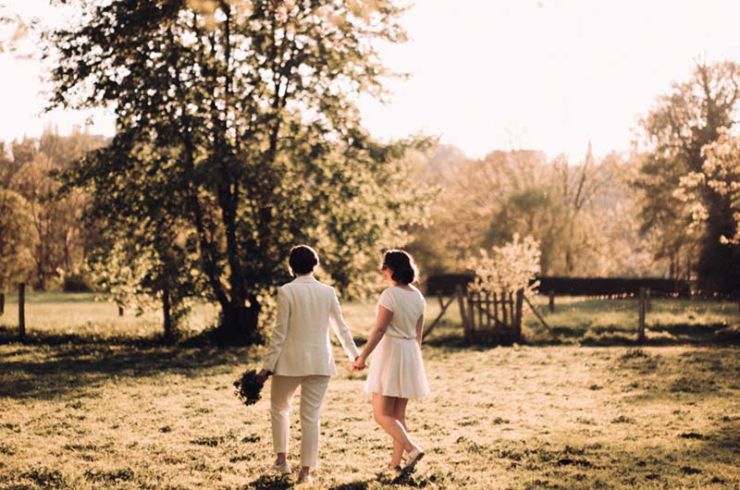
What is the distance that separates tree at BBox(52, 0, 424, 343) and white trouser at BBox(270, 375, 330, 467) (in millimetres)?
13185

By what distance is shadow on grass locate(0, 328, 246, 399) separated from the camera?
14467mm

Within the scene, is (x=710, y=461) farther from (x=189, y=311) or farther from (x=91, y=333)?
(x=91, y=333)

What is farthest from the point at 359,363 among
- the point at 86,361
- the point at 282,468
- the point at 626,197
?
the point at 626,197

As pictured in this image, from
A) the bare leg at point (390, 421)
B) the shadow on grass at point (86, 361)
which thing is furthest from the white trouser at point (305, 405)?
the shadow on grass at point (86, 361)

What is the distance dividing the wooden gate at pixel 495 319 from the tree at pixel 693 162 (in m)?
21.0

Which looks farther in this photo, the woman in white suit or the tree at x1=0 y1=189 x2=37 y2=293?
the tree at x1=0 y1=189 x2=37 y2=293

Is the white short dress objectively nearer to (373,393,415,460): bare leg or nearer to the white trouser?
(373,393,415,460): bare leg

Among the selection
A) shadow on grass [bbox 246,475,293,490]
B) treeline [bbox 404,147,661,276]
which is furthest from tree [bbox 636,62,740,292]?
shadow on grass [bbox 246,475,293,490]

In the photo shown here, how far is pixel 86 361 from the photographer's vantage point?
1836cm

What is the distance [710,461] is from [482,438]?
2.60 metres

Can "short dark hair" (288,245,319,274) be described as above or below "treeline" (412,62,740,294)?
below

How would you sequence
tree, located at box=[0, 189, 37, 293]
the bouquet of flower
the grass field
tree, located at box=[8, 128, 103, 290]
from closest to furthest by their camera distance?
the bouquet of flower < the grass field < tree, located at box=[0, 189, 37, 293] < tree, located at box=[8, 128, 103, 290]

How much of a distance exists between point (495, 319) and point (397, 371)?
625 inches

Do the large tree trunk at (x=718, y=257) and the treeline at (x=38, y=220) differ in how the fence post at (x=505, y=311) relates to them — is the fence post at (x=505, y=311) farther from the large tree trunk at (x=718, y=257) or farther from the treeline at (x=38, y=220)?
the treeline at (x=38, y=220)
